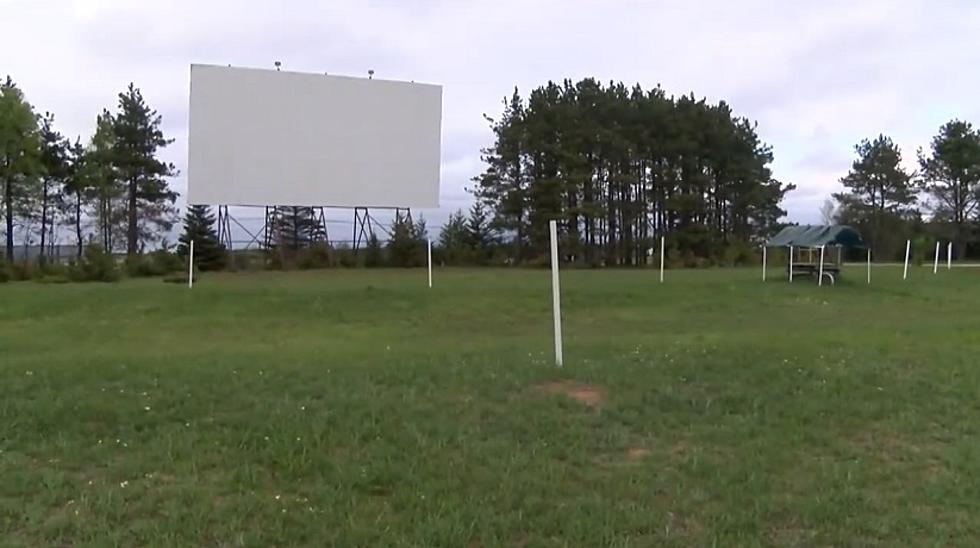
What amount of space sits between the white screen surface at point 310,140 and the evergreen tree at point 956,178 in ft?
121

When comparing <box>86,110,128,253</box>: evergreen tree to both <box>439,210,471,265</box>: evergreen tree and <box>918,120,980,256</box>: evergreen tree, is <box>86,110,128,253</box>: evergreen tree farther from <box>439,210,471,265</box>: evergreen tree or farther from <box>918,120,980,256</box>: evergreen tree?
<box>918,120,980,256</box>: evergreen tree

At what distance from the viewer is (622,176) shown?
42.6m

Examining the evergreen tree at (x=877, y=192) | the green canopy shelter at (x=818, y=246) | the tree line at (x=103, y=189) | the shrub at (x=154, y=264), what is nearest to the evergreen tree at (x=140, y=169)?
the tree line at (x=103, y=189)

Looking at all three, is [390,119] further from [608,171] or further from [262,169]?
[608,171]

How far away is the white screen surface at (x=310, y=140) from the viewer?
2928 centimetres

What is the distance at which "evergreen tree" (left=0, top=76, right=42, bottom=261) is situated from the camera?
3634cm

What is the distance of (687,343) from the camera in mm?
Answer: 8664

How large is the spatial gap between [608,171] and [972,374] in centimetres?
3749

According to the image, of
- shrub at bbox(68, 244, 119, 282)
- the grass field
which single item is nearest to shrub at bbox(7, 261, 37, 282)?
shrub at bbox(68, 244, 119, 282)

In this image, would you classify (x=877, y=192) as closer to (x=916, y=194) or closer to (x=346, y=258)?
(x=916, y=194)

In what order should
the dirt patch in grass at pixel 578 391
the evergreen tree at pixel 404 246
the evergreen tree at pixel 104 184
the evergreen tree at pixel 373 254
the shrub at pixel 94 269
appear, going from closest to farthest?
the dirt patch in grass at pixel 578 391
the shrub at pixel 94 269
the evergreen tree at pixel 373 254
the evergreen tree at pixel 404 246
the evergreen tree at pixel 104 184

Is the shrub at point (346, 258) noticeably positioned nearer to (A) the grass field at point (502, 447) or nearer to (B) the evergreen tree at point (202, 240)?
(B) the evergreen tree at point (202, 240)

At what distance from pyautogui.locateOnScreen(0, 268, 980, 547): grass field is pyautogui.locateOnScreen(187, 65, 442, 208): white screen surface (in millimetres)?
22929

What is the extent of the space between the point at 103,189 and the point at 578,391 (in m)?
40.6
